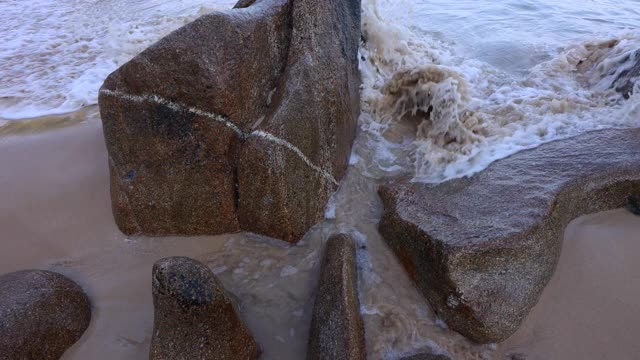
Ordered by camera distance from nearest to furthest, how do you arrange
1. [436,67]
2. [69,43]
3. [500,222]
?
[500,222]
[436,67]
[69,43]

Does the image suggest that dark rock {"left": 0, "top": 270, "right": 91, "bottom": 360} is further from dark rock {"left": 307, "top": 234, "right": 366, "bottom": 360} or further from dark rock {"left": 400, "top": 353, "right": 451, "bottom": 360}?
dark rock {"left": 400, "top": 353, "right": 451, "bottom": 360}

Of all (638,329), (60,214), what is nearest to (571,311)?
(638,329)

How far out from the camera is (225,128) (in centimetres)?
262

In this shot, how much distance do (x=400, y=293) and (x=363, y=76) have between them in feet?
8.11

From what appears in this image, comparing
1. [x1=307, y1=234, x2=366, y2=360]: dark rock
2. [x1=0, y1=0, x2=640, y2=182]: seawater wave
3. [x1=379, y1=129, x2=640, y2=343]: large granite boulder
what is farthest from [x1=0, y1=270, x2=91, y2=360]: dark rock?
[x1=0, y1=0, x2=640, y2=182]: seawater wave

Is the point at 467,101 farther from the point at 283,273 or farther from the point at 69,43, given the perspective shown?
the point at 69,43

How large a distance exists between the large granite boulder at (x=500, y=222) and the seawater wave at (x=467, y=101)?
0.29 m

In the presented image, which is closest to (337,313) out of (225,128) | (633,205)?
(225,128)

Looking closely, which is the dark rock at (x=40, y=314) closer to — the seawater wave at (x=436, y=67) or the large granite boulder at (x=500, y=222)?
the large granite boulder at (x=500, y=222)

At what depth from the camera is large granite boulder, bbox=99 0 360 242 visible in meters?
2.47

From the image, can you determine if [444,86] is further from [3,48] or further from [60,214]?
[3,48]

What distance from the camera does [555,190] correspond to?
8.98 ft

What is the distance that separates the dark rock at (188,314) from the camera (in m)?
1.89

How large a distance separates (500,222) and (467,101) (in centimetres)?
189
